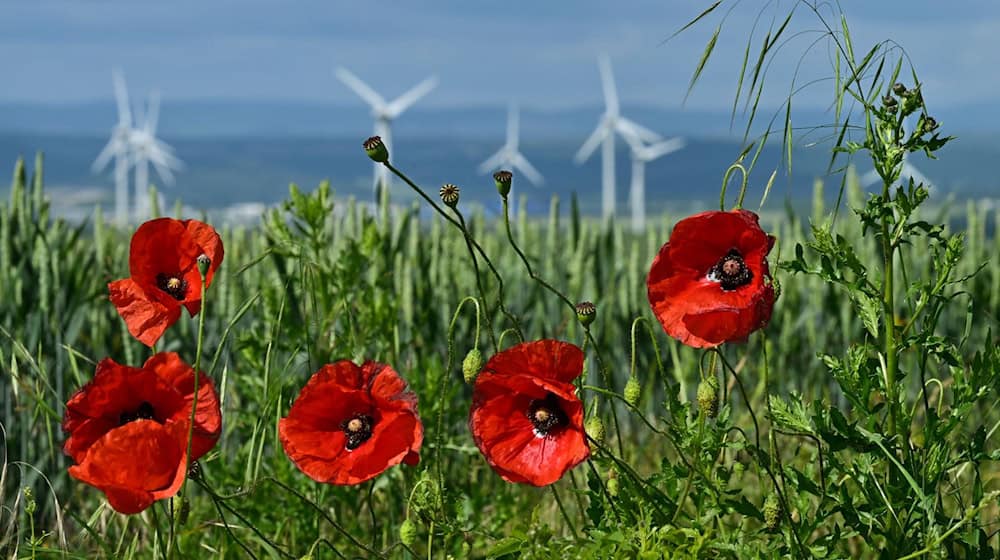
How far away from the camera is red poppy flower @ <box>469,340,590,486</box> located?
76.8 inches

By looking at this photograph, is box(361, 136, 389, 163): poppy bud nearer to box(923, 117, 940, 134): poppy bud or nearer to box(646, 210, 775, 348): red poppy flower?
box(646, 210, 775, 348): red poppy flower

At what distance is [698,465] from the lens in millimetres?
2137

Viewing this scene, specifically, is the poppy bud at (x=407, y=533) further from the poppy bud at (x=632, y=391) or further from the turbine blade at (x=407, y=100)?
the turbine blade at (x=407, y=100)

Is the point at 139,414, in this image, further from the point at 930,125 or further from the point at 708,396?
the point at 930,125

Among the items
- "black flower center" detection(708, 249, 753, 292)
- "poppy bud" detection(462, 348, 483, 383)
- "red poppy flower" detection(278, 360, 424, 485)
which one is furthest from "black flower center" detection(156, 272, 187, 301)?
"black flower center" detection(708, 249, 753, 292)

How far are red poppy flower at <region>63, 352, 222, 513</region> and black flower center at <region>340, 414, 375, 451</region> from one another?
21cm

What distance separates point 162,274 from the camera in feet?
7.31

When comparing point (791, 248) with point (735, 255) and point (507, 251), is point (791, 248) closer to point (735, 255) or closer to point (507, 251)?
point (507, 251)

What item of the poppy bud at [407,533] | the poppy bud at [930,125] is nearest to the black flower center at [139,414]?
the poppy bud at [407,533]

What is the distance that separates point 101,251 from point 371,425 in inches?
143

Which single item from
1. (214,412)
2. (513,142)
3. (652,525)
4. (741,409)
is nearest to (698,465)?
(652,525)

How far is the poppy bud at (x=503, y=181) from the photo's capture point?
6.06 feet

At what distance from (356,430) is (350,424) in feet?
0.05

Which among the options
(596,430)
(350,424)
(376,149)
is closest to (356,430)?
(350,424)
